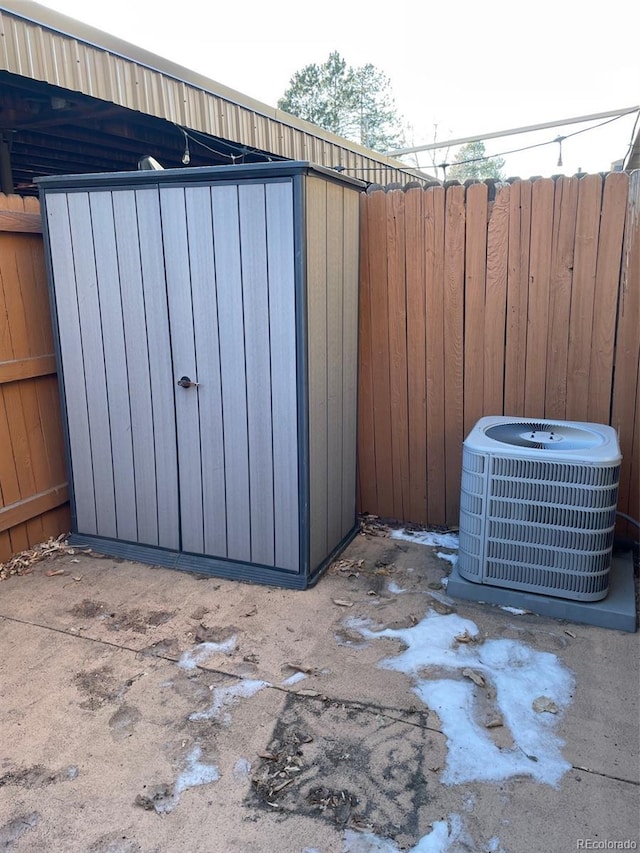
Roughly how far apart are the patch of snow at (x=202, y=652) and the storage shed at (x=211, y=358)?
1.72 feet

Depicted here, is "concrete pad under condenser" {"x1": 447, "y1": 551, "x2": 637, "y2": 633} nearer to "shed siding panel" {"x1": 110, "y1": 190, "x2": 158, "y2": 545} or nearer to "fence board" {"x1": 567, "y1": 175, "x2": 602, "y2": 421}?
"fence board" {"x1": 567, "y1": 175, "x2": 602, "y2": 421}

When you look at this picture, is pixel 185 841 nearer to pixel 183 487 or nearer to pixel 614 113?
pixel 183 487

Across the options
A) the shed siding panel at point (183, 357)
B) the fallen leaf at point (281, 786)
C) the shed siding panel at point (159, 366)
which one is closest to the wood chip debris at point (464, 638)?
the fallen leaf at point (281, 786)

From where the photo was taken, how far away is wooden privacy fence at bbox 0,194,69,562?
3.04m

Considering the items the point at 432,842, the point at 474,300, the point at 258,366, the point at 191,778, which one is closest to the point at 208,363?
the point at 258,366

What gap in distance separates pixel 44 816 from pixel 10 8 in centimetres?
312

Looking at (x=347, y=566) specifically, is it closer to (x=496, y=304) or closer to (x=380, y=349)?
(x=380, y=349)

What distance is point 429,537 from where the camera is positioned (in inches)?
134

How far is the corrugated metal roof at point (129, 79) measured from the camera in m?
2.79

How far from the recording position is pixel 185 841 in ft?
5.22

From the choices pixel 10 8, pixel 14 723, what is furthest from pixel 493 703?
pixel 10 8

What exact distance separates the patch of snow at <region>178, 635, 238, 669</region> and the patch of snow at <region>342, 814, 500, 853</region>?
0.91m

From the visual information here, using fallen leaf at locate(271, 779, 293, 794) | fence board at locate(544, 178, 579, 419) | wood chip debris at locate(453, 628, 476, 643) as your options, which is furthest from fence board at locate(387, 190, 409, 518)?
fallen leaf at locate(271, 779, 293, 794)

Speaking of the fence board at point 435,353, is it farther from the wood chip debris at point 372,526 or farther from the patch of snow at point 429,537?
the wood chip debris at point 372,526
